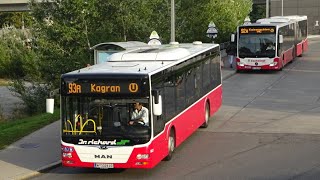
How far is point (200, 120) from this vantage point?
17578 millimetres

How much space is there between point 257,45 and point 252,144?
778 inches

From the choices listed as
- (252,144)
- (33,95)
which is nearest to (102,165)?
(252,144)

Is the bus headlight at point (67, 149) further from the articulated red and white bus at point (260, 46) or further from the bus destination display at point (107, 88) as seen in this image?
the articulated red and white bus at point (260, 46)

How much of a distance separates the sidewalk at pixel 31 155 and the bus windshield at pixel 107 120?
6.29 ft

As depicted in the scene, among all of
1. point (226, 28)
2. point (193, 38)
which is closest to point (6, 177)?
point (193, 38)

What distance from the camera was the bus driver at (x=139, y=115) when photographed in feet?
40.4

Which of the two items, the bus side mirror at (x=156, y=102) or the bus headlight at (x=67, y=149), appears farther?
the bus headlight at (x=67, y=149)

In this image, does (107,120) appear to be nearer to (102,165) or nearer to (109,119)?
(109,119)

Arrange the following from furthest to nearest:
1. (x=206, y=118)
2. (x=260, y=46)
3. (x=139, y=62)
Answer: (x=260, y=46) < (x=206, y=118) < (x=139, y=62)

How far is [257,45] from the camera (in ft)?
115

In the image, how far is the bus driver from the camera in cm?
1230

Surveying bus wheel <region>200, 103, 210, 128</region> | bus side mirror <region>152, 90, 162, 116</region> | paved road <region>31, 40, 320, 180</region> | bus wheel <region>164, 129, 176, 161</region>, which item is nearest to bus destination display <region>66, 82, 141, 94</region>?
bus side mirror <region>152, 90, 162, 116</region>

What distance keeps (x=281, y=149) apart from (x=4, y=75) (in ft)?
134

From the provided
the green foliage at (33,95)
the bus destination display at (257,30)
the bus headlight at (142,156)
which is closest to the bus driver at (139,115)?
the bus headlight at (142,156)
